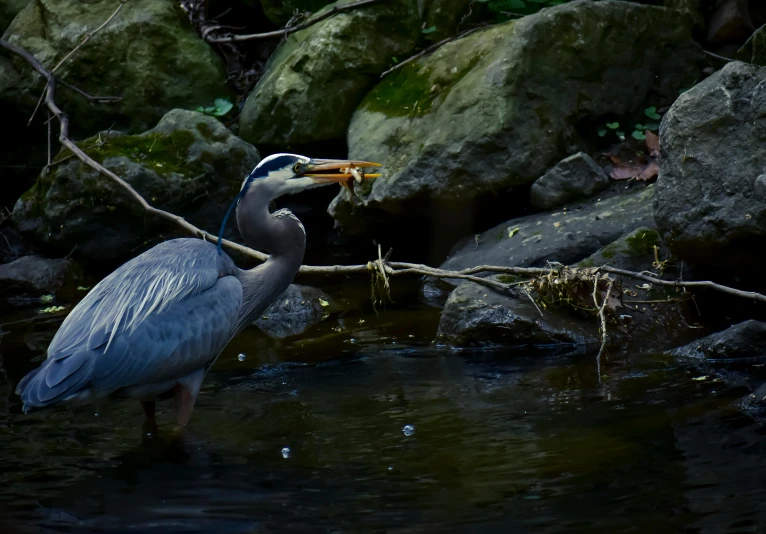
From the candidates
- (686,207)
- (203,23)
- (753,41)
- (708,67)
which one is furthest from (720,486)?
(203,23)

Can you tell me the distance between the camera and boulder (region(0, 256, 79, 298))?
831 cm

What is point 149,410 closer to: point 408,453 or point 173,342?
point 173,342

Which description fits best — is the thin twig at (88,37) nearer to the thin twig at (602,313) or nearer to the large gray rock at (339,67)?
the large gray rock at (339,67)

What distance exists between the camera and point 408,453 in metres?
4.30

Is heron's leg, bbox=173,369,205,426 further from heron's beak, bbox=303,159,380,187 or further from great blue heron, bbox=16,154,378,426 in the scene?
heron's beak, bbox=303,159,380,187

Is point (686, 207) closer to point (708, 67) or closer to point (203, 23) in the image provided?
point (708, 67)

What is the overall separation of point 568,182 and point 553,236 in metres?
0.75

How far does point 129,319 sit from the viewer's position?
5.04 metres

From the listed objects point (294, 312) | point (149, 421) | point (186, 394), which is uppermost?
point (186, 394)

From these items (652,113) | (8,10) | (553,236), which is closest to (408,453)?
(553,236)

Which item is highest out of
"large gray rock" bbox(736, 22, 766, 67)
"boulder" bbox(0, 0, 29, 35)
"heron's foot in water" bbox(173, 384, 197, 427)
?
"large gray rock" bbox(736, 22, 766, 67)

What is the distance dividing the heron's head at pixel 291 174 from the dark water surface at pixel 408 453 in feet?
3.69

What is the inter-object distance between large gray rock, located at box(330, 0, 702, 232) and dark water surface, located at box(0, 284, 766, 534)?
2.09 meters

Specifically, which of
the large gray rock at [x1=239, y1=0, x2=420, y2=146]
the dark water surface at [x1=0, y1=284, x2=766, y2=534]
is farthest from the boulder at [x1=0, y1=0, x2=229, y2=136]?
the dark water surface at [x1=0, y1=284, x2=766, y2=534]
